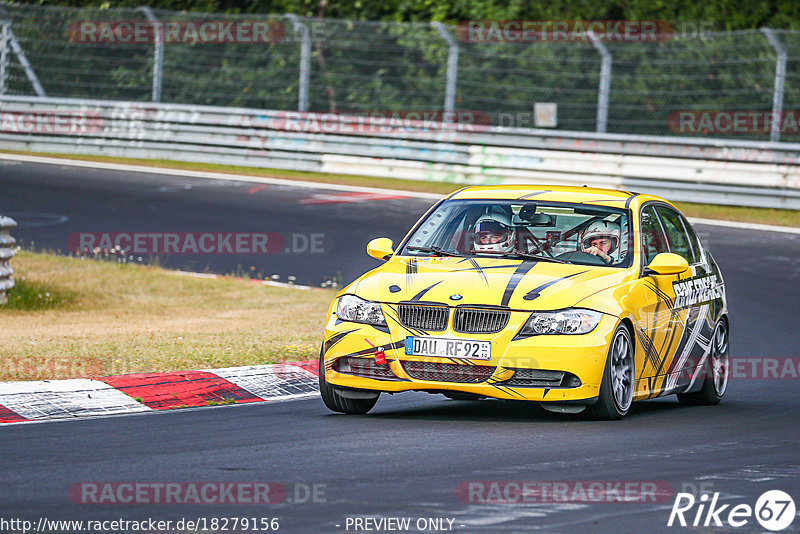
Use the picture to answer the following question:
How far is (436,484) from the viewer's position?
22.0ft

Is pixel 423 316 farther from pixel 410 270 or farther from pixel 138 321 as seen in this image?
pixel 138 321

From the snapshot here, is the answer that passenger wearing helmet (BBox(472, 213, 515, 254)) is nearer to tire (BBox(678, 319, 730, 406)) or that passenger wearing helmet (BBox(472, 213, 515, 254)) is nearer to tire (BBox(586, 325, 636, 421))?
tire (BBox(586, 325, 636, 421))

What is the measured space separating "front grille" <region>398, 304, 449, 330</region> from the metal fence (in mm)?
15589

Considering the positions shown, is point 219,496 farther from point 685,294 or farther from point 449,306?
point 685,294

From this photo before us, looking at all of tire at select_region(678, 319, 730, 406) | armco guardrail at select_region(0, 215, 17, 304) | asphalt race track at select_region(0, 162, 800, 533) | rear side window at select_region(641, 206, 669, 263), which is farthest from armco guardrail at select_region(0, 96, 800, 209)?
rear side window at select_region(641, 206, 669, 263)

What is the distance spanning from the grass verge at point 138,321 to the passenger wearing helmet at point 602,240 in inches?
114

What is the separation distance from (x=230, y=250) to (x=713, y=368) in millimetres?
9774

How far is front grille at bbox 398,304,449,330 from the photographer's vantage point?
8.65 m

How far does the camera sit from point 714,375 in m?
10.7

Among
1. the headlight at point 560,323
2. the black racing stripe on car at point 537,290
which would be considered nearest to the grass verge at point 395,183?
the black racing stripe on car at point 537,290

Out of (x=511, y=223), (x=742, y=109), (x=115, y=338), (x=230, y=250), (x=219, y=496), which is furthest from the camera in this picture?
(x=742, y=109)

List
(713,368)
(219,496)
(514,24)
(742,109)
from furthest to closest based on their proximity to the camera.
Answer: (514,24)
(742,109)
(713,368)
(219,496)

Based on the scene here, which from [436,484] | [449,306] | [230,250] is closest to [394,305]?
[449,306]

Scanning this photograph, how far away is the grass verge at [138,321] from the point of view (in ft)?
35.6
